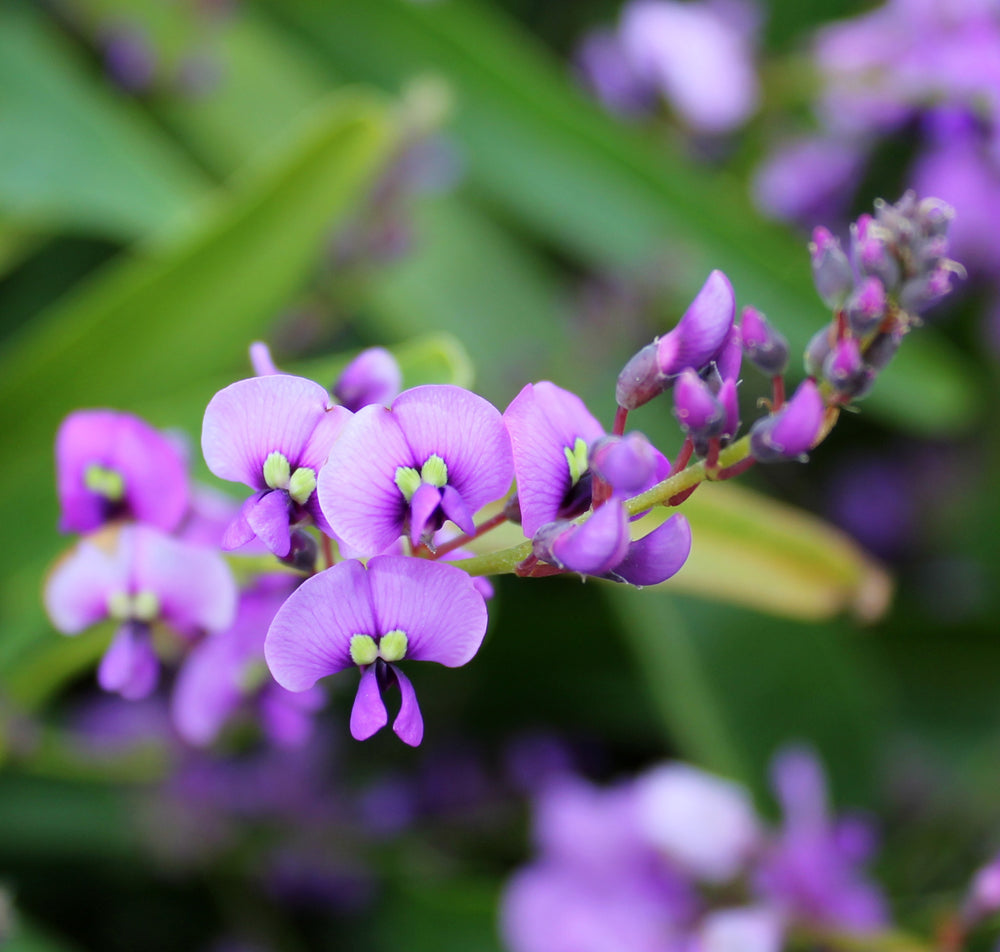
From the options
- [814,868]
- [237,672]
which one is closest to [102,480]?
[237,672]

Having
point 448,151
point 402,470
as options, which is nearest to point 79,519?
point 402,470

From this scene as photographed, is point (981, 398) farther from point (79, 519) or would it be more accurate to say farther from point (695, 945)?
point (79, 519)

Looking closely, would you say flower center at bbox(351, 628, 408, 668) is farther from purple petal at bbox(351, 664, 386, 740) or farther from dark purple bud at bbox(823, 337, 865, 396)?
dark purple bud at bbox(823, 337, 865, 396)

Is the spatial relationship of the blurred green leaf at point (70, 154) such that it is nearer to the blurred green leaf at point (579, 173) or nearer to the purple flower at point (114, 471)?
the blurred green leaf at point (579, 173)

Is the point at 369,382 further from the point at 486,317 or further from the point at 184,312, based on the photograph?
the point at 486,317

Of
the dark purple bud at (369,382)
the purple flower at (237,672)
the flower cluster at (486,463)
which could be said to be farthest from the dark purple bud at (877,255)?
the purple flower at (237,672)
